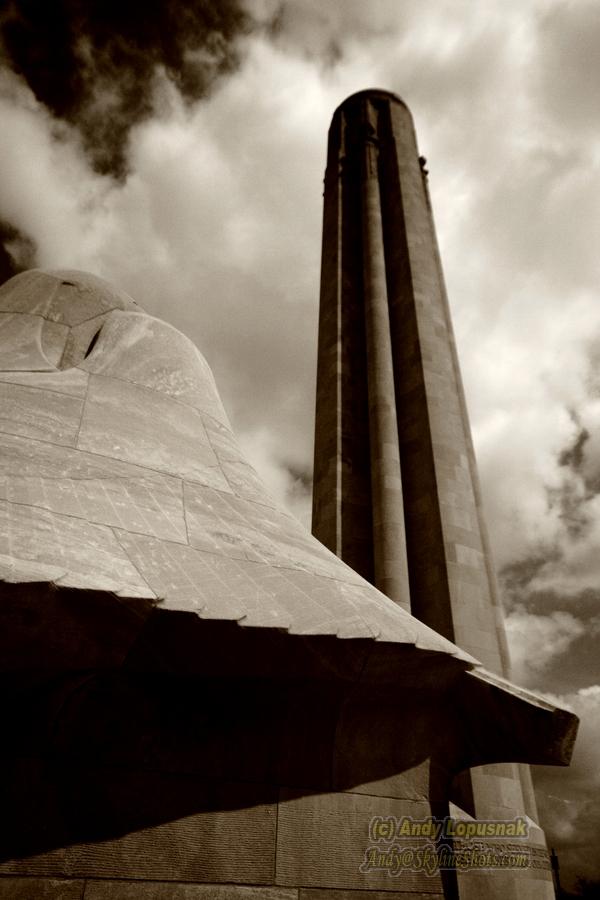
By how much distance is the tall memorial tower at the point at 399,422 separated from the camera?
8.40 metres

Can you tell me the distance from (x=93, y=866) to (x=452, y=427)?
9631mm

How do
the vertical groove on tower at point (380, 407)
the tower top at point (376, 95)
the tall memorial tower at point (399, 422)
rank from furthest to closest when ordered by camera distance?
the tower top at point (376, 95) → the vertical groove on tower at point (380, 407) → the tall memorial tower at point (399, 422)

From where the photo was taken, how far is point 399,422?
37.1ft

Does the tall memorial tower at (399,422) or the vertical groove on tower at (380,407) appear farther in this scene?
the vertical groove on tower at (380,407)

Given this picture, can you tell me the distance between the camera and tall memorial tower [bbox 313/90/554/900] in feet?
27.6

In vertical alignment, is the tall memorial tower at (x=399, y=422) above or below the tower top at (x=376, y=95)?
below

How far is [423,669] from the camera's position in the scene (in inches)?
99.3

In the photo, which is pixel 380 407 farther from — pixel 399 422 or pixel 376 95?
pixel 376 95

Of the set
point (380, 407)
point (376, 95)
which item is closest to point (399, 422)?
point (380, 407)

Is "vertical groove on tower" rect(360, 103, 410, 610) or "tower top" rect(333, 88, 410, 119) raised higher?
"tower top" rect(333, 88, 410, 119)

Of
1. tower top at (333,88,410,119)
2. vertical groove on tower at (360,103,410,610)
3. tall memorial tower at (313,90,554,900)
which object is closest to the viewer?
tall memorial tower at (313,90,554,900)

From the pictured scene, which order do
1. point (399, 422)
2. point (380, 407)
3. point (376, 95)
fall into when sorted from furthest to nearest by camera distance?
point (376, 95)
point (399, 422)
point (380, 407)

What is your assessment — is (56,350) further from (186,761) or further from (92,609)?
(186,761)

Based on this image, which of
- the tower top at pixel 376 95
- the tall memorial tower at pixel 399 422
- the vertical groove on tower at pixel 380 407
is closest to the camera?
the tall memorial tower at pixel 399 422
